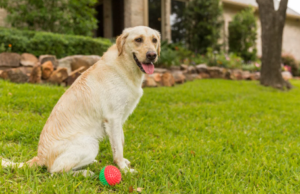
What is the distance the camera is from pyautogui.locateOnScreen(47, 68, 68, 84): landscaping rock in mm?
5934

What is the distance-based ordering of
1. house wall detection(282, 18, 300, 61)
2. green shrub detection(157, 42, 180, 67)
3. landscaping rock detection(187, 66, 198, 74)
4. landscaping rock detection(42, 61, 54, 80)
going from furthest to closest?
house wall detection(282, 18, 300, 61)
landscaping rock detection(187, 66, 198, 74)
green shrub detection(157, 42, 180, 67)
landscaping rock detection(42, 61, 54, 80)

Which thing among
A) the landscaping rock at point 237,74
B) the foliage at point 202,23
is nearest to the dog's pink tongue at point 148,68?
the landscaping rock at point 237,74

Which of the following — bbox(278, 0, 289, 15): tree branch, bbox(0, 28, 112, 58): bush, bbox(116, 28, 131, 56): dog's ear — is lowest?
bbox(0, 28, 112, 58): bush

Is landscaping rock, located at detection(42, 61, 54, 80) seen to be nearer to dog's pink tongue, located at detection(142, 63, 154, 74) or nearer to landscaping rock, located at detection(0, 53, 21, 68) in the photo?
landscaping rock, located at detection(0, 53, 21, 68)

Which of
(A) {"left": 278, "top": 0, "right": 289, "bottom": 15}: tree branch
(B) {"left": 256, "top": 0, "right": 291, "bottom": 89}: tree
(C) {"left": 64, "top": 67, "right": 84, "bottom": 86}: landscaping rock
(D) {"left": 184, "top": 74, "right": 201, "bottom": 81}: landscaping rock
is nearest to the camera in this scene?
(C) {"left": 64, "top": 67, "right": 84, "bottom": 86}: landscaping rock

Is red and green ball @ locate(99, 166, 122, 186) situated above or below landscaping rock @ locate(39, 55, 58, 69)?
below

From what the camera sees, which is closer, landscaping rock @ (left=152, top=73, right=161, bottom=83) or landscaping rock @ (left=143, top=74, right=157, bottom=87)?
landscaping rock @ (left=143, top=74, right=157, bottom=87)

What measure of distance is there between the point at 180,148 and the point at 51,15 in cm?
720

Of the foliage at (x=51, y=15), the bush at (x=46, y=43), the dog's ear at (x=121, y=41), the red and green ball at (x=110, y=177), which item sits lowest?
the red and green ball at (x=110, y=177)

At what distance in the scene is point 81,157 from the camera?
2.17 meters

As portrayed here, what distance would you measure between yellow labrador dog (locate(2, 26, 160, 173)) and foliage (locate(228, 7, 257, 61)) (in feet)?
42.3

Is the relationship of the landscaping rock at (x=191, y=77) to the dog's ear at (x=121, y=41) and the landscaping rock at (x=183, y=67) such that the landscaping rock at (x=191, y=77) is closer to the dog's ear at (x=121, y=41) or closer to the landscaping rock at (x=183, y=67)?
the landscaping rock at (x=183, y=67)

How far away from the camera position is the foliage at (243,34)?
1390 centimetres

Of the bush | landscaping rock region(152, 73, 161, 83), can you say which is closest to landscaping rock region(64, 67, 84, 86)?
the bush
